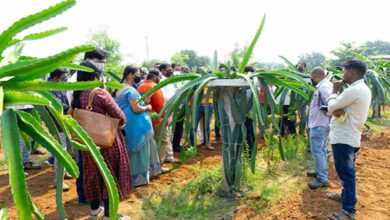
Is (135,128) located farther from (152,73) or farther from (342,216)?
(342,216)

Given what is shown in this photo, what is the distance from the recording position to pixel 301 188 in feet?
14.1

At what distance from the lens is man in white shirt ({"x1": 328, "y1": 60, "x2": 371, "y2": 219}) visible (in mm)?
3326

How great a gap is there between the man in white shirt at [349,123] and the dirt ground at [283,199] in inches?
12.0

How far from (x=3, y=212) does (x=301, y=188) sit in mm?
3830

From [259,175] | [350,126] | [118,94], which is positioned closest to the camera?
[350,126]

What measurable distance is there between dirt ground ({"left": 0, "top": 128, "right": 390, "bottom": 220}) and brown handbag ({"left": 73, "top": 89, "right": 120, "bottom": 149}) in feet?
3.14

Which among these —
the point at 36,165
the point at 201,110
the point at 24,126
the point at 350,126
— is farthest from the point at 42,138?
the point at 201,110

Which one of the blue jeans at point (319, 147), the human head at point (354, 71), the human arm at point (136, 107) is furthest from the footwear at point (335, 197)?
the human arm at point (136, 107)

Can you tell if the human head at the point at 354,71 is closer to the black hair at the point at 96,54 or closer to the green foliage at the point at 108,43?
the black hair at the point at 96,54

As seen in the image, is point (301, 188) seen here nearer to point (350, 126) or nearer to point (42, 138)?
point (350, 126)

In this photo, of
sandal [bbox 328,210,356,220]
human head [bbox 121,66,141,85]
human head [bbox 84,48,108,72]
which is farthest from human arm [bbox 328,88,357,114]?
human head [bbox 84,48,108,72]

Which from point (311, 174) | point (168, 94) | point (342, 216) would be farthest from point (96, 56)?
point (311, 174)

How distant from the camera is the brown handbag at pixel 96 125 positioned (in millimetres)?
3086

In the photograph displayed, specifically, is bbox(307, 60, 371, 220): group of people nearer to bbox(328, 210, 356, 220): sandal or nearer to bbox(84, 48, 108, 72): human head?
bbox(328, 210, 356, 220): sandal
